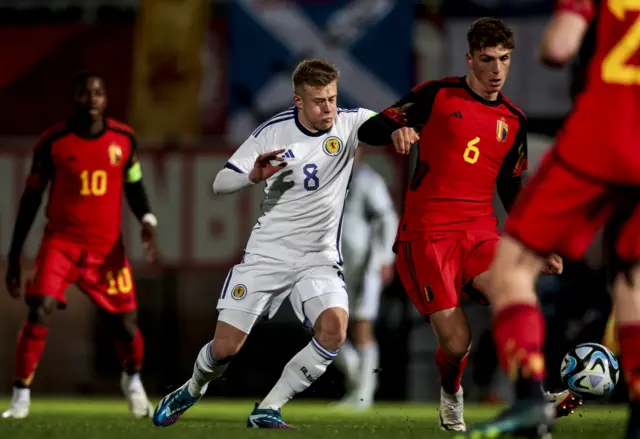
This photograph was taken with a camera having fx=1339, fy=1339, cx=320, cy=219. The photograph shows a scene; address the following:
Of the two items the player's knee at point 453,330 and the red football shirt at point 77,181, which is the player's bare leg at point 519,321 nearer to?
the player's knee at point 453,330

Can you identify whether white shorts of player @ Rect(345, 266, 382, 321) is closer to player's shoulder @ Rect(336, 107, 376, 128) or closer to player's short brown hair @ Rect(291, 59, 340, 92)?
player's shoulder @ Rect(336, 107, 376, 128)

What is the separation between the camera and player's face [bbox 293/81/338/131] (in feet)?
20.7

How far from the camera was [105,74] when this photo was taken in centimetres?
1274

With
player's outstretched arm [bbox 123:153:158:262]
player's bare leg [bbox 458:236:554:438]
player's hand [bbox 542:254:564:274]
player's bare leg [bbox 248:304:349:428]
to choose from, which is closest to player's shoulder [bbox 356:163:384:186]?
player's outstretched arm [bbox 123:153:158:262]

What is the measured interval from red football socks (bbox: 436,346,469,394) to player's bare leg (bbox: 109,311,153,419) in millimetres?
2237

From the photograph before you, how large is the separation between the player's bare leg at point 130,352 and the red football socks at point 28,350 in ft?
1.41

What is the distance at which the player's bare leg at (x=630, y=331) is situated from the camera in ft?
13.9

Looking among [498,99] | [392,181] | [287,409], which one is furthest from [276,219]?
[392,181]

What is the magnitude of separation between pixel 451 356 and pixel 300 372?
2.35ft

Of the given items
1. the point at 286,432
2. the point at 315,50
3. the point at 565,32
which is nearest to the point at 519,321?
the point at 565,32

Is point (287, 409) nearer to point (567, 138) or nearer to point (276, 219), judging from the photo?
point (276, 219)

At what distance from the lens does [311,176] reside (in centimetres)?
638

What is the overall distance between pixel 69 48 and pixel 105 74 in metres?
0.44

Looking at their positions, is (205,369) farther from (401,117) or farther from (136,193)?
(136,193)
